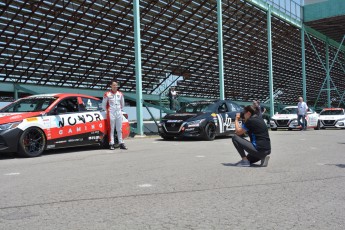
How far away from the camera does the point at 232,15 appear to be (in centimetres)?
2705

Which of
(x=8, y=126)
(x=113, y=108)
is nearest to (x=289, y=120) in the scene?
(x=113, y=108)

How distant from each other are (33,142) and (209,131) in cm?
586

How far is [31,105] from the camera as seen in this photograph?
9008mm

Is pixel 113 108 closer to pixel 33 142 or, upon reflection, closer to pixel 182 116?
pixel 33 142

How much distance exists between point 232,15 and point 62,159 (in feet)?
70.5

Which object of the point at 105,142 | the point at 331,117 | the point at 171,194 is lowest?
the point at 171,194

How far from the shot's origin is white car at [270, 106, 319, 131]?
19.1 m

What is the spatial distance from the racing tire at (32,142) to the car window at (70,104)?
913 mm

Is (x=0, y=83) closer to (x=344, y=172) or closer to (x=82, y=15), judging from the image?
(x=82, y=15)

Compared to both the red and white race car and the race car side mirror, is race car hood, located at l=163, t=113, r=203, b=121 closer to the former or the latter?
the red and white race car

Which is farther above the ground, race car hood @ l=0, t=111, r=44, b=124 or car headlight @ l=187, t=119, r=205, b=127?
race car hood @ l=0, t=111, r=44, b=124

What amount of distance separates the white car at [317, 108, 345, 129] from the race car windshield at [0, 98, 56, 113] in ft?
50.8

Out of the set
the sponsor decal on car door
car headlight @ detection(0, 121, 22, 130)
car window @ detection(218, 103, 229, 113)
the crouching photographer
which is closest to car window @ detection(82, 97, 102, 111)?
the sponsor decal on car door

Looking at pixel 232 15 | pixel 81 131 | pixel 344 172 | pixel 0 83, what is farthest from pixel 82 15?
pixel 344 172
